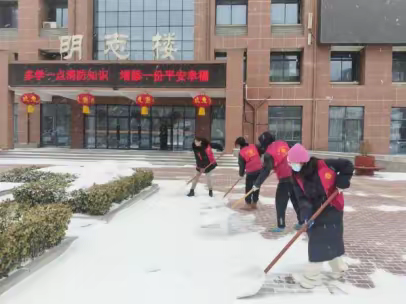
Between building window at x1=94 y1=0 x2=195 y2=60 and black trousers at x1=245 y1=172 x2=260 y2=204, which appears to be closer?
black trousers at x1=245 y1=172 x2=260 y2=204

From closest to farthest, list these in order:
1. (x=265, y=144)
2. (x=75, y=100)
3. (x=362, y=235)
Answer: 1. (x=362, y=235)
2. (x=265, y=144)
3. (x=75, y=100)

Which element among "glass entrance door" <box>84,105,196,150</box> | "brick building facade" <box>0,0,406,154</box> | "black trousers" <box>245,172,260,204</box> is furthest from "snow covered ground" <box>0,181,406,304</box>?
"glass entrance door" <box>84,105,196,150</box>

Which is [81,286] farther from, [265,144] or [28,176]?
[28,176]

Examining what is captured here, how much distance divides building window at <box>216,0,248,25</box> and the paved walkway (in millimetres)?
13431

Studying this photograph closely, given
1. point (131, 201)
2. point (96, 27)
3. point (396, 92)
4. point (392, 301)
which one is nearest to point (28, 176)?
point (131, 201)

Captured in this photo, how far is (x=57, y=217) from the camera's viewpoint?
14.1 feet

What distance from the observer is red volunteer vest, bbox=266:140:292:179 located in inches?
222

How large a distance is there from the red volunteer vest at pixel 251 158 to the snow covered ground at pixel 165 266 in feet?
3.61

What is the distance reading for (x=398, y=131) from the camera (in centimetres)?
2106

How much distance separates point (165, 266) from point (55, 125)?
2063 centimetres

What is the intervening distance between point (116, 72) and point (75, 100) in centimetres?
503

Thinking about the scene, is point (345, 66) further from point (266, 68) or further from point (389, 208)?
point (389, 208)

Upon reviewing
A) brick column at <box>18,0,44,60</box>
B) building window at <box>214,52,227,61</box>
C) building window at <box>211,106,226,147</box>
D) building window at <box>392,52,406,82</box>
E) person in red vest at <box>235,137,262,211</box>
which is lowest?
person in red vest at <box>235,137,262,211</box>

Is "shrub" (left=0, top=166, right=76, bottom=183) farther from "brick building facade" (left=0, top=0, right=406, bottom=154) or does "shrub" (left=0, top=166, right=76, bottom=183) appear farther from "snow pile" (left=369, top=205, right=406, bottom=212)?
"brick building facade" (left=0, top=0, right=406, bottom=154)
